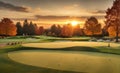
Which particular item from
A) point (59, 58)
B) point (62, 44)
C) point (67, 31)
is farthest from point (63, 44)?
point (59, 58)

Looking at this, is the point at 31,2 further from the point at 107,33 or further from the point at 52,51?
the point at 107,33

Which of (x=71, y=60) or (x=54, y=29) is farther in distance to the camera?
(x=54, y=29)

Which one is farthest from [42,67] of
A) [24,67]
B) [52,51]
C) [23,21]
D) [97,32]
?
[97,32]

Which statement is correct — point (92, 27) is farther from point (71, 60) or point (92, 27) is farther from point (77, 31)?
point (71, 60)

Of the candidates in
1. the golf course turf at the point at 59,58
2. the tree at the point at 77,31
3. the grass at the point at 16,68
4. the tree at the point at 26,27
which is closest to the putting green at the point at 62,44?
the golf course turf at the point at 59,58

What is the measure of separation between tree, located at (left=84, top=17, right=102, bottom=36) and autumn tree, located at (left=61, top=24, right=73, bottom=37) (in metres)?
0.55

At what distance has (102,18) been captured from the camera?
317 inches

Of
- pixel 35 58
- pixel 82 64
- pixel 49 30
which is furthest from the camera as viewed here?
pixel 49 30

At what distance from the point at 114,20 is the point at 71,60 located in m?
2.93

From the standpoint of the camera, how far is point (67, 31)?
817 cm

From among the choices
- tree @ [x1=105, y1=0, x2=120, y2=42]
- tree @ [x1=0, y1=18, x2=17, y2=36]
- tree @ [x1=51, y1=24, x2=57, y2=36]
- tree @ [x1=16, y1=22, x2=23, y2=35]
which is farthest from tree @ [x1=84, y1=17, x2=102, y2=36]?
tree @ [x1=0, y1=18, x2=17, y2=36]

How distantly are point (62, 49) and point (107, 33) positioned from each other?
197 cm

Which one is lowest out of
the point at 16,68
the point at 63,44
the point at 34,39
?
the point at 16,68

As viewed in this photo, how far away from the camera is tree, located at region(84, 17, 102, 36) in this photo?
26.3 ft
